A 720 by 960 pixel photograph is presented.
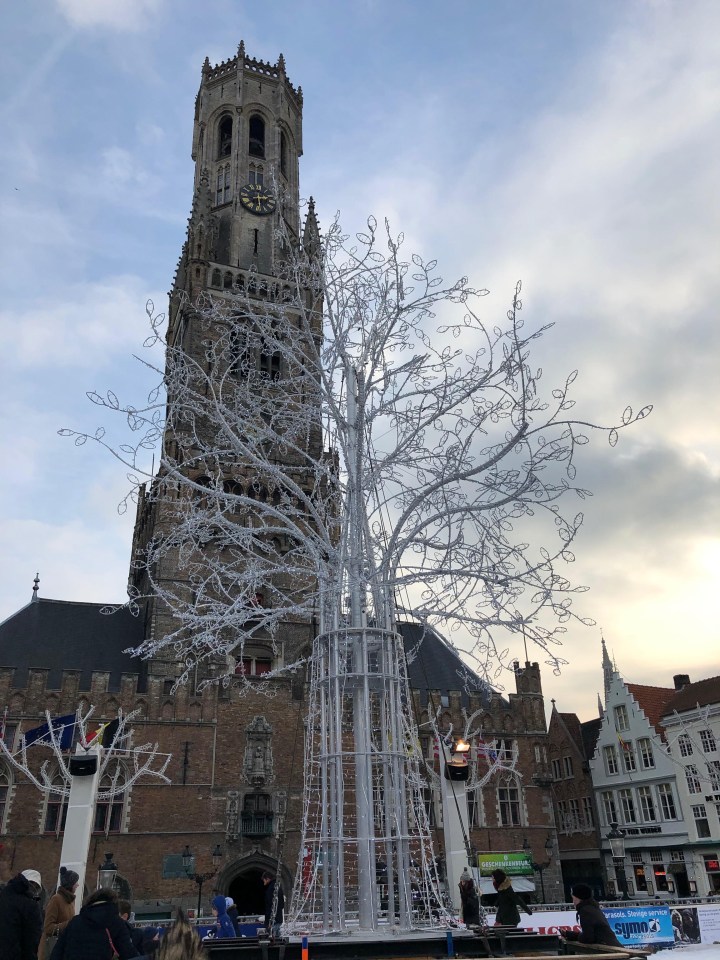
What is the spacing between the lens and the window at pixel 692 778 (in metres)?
31.4

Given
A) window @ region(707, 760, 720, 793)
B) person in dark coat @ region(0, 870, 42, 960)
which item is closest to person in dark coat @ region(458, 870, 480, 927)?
person in dark coat @ region(0, 870, 42, 960)

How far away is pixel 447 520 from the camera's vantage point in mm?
10578

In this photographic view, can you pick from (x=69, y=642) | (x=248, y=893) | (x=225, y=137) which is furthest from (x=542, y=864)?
(x=225, y=137)

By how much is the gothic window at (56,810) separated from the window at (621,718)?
2486 centimetres

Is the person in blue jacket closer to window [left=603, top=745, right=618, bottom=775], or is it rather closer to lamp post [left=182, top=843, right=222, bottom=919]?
lamp post [left=182, top=843, right=222, bottom=919]

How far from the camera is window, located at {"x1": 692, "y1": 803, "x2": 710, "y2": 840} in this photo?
3061 centimetres

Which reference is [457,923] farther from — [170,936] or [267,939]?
[170,936]

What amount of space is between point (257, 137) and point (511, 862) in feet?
135

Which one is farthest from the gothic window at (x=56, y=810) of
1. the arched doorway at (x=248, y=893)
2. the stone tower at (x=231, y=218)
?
the arched doorway at (x=248, y=893)

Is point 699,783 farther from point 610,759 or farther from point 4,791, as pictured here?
point 4,791

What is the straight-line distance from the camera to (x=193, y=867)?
24562 millimetres

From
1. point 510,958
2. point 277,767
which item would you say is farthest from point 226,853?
point 510,958

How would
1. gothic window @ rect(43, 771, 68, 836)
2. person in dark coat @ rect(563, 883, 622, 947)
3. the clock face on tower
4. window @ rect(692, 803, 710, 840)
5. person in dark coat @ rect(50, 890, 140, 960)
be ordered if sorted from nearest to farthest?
person in dark coat @ rect(50, 890, 140, 960)
person in dark coat @ rect(563, 883, 622, 947)
gothic window @ rect(43, 771, 68, 836)
window @ rect(692, 803, 710, 840)
the clock face on tower

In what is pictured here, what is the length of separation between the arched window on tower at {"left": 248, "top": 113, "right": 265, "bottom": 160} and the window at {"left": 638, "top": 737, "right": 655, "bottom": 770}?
3763cm
